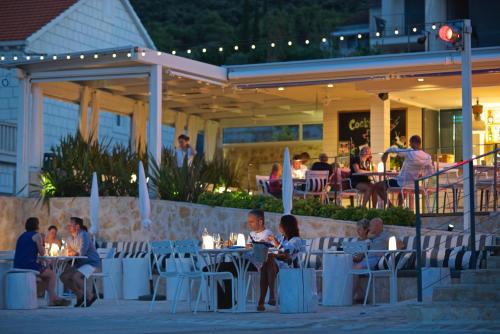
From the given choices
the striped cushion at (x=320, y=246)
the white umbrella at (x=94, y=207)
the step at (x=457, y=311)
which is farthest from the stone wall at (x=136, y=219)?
the step at (x=457, y=311)

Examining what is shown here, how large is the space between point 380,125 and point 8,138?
44.6 feet

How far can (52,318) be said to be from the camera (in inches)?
505

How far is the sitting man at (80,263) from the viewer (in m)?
15.6

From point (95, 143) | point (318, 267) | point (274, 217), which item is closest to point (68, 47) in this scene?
point (95, 143)

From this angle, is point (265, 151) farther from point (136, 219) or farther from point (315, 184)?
point (136, 219)

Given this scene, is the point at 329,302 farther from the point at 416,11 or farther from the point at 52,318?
the point at 416,11

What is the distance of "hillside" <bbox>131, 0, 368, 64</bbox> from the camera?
47375 millimetres

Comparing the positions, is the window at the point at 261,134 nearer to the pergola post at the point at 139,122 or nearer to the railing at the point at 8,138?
the pergola post at the point at 139,122

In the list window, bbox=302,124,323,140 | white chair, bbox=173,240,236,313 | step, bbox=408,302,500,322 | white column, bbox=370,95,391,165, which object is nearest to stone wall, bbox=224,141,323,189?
window, bbox=302,124,323,140

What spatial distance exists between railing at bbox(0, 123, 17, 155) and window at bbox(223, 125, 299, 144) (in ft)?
20.3

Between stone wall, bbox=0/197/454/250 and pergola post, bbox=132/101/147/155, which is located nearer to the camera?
stone wall, bbox=0/197/454/250

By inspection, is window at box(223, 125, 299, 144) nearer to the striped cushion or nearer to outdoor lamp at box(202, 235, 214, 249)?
the striped cushion

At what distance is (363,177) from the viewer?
795 inches

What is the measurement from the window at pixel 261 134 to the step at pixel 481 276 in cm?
1765
